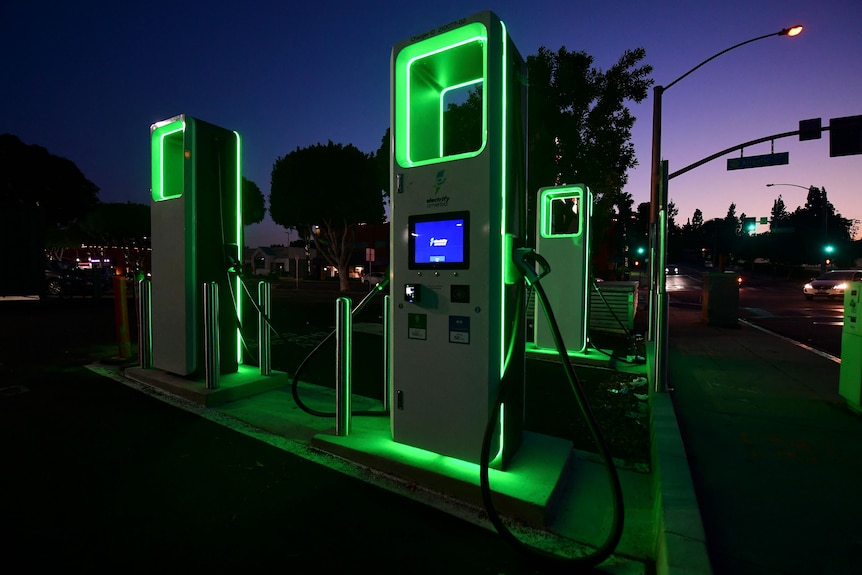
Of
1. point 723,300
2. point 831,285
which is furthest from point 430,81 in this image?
point 831,285

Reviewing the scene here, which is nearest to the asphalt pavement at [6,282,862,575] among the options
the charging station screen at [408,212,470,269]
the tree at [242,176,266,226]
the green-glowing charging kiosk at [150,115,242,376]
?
the green-glowing charging kiosk at [150,115,242,376]

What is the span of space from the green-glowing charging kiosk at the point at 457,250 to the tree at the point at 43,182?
38.6 metres

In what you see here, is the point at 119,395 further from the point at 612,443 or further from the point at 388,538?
the point at 612,443

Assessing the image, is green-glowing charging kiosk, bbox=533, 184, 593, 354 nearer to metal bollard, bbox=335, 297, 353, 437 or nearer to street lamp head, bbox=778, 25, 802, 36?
metal bollard, bbox=335, 297, 353, 437

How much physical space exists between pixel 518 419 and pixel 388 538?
1341 millimetres

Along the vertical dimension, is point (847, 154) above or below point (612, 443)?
above

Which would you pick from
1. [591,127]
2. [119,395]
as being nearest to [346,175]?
[591,127]

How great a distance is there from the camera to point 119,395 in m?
5.24

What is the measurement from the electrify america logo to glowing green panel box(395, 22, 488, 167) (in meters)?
0.13

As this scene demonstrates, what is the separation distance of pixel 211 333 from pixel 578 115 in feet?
63.2

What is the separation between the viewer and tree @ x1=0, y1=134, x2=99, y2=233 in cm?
3184

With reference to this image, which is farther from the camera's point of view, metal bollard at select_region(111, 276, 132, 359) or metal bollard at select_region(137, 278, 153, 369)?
metal bollard at select_region(111, 276, 132, 359)

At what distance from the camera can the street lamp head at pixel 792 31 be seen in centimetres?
1170

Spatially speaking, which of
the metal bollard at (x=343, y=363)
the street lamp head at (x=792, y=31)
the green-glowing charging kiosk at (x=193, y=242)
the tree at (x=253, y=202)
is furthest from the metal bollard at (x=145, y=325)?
the tree at (x=253, y=202)
